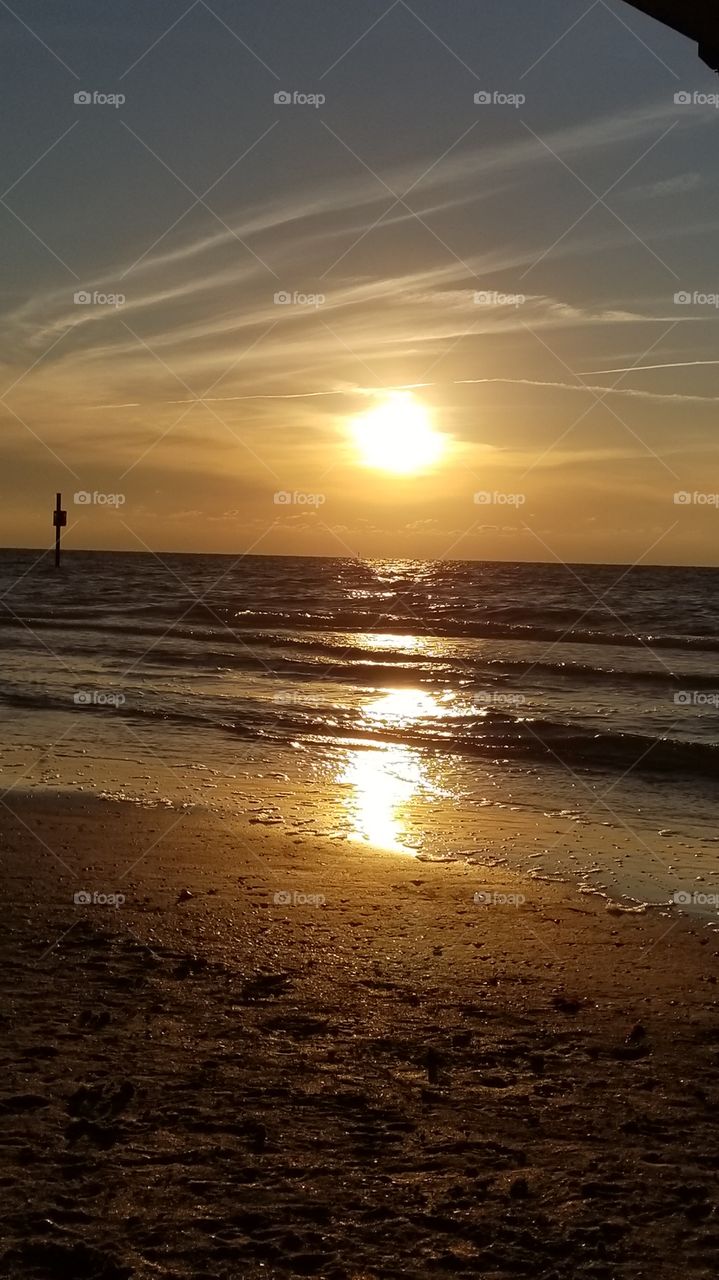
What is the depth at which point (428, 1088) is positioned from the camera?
13.3 feet

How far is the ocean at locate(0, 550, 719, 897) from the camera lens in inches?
398

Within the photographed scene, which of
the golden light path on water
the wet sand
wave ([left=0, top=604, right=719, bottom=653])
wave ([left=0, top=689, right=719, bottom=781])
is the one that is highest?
wave ([left=0, top=604, right=719, bottom=653])

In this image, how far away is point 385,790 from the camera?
10375mm

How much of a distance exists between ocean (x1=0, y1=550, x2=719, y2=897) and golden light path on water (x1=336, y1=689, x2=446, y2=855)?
0.12 feet

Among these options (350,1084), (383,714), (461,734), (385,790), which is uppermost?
(383,714)

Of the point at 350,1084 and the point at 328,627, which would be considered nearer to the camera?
the point at 350,1084

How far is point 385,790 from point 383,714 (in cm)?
568

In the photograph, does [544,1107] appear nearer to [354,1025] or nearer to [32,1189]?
[354,1025]

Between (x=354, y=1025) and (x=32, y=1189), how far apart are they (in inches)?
66.3

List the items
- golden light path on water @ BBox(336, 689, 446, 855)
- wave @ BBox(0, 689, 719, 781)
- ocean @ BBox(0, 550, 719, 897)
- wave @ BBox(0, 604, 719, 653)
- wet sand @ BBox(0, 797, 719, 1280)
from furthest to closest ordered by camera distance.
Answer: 1. wave @ BBox(0, 604, 719, 653)
2. wave @ BBox(0, 689, 719, 781)
3. ocean @ BBox(0, 550, 719, 897)
4. golden light path on water @ BBox(336, 689, 446, 855)
5. wet sand @ BBox(0, 797, 719, 1280)

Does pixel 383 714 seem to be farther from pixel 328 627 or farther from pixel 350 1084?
pixel 328 627

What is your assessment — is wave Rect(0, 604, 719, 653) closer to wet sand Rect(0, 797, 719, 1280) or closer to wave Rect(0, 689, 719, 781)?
wave Rect(0, 689, 719, 781)

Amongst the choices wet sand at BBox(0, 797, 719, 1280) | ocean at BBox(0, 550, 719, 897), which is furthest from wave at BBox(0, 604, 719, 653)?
wet sand at BBox(0, 797, 719, 1280)

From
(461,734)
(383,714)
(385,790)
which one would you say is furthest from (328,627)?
(385,790)
